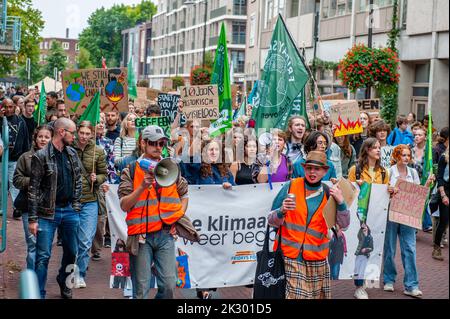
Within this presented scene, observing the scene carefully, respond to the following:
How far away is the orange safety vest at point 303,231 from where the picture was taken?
20.2 ft

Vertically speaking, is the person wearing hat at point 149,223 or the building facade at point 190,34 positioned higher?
the building facade at point 190,34

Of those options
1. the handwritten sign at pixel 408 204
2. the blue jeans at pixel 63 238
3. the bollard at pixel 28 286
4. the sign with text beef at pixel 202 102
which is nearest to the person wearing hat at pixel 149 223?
the blue jeans at pixel 63 238

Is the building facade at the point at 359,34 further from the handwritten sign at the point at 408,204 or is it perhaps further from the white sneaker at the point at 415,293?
the white sneaker at the point at 415,293

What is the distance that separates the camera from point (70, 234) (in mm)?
7766

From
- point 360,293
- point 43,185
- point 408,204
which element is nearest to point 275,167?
point 408,204

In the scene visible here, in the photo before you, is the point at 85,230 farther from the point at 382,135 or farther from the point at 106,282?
the point at 382,135

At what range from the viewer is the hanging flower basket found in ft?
70.4

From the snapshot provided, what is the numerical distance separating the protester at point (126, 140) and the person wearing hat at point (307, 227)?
150 inches

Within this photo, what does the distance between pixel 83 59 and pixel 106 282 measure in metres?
104

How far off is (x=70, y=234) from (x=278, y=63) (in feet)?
12.9

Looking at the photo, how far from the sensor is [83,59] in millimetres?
110625
